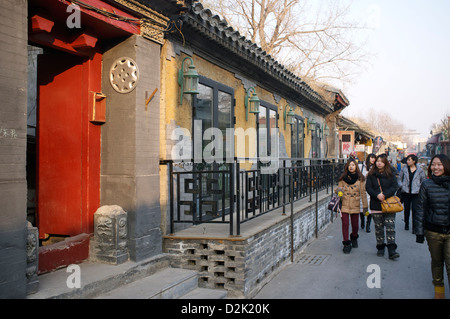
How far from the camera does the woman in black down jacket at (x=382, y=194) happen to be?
23.7ft

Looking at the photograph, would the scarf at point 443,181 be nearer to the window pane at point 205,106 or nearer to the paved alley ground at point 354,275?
the paved alley ground at point 354,275

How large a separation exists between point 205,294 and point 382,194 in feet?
12.7

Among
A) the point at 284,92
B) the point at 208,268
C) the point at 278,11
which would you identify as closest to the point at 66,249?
the point at 208,268

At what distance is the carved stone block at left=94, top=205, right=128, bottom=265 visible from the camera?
16.5 feet

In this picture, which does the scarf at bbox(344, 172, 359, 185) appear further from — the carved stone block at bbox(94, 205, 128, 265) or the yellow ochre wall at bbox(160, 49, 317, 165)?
the carved stone block at bbox(94, 205, 128, 265)

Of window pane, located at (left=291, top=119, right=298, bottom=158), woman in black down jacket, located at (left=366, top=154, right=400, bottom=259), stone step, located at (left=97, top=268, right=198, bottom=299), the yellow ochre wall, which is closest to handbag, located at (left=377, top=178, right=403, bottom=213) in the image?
woman in black down jacket, located at (left=366, top=154, right=400, bottom=259)

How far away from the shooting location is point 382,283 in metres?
5.99

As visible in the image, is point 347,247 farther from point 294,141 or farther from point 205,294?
point 294,141

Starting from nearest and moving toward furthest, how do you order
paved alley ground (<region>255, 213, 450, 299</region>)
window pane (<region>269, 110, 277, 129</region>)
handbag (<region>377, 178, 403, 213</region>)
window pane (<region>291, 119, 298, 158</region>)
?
paved alley ground (<region>255, 213, 450, 299</region>), handbag (<region>377, 178, 403, 213</region>), window pane (<region>269, 110, 277, 129</region>), window pane (<region>291, 119, 298, 158</region>)

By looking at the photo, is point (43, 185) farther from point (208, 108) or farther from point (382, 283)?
point (382, 283)

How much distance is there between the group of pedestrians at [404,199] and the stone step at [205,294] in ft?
8.96

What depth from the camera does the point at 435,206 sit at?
17.0 feet

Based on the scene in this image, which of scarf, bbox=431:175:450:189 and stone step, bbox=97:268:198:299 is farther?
scarf, bbox=431:175:450:189

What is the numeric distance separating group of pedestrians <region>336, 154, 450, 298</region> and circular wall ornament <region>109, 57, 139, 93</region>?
4.05 metres
